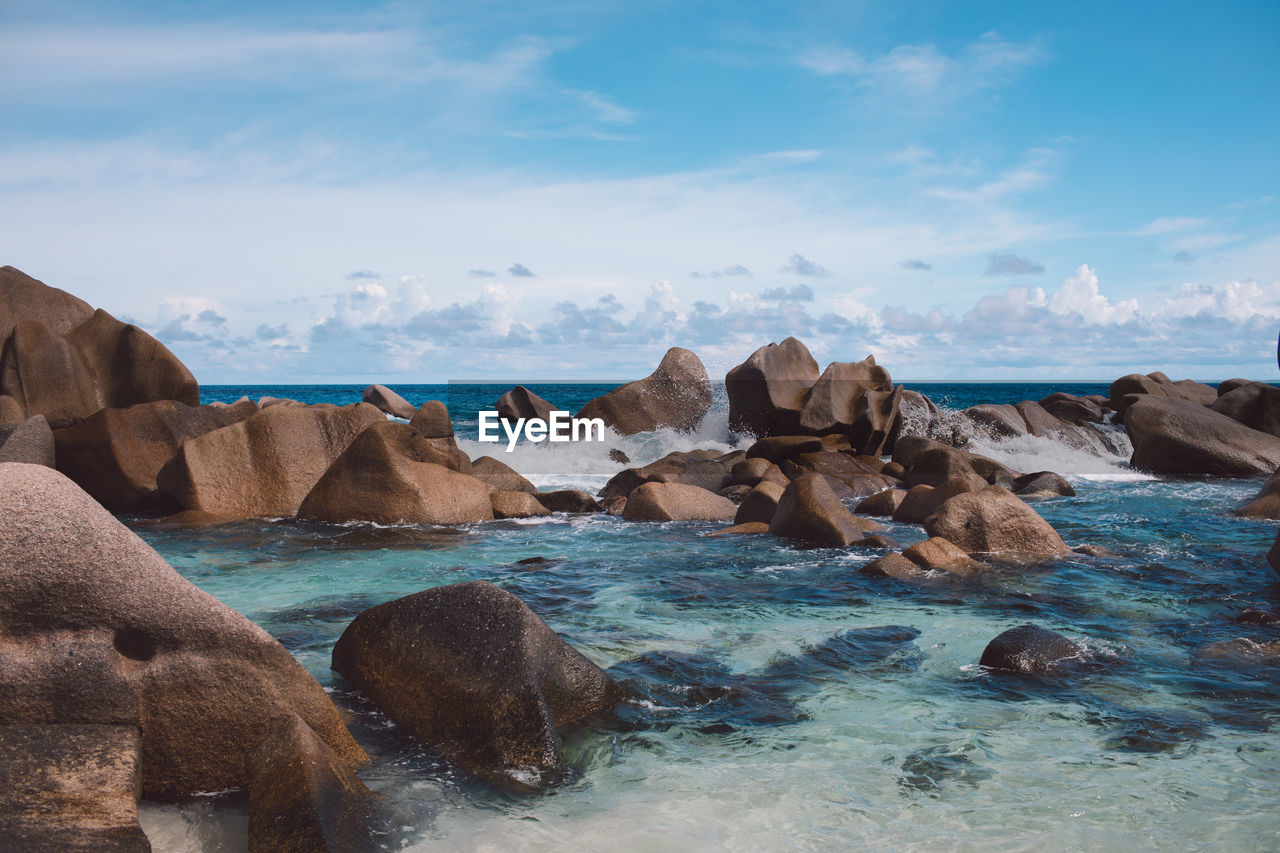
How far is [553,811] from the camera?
4.03 meters

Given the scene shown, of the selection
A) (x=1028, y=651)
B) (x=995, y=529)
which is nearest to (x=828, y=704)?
(x=1028, y=651)

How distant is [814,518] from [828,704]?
17.0 ft

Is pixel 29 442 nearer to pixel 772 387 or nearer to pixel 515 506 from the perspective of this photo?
pixel 515 506

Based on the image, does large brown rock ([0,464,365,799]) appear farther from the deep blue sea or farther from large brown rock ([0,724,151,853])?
the deep blue sea

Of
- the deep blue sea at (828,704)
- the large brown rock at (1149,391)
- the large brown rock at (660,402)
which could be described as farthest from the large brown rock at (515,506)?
the large brown rock at (1149,391)

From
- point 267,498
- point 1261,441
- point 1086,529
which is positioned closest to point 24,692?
point 267,498

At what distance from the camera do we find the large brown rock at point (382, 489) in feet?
38.5

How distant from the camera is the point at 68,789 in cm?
351

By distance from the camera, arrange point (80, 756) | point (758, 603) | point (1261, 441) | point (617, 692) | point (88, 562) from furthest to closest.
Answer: point (1261, 441)
point (758, 603)
point (617, 692)
point (88, 562)
point (80, 756)

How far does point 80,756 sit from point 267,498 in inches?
356

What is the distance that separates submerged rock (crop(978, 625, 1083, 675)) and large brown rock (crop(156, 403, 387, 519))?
8732mm

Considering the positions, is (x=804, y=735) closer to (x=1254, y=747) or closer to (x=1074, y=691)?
(x=1074, y=691)

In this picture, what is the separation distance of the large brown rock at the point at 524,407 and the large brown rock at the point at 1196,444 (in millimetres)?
14914

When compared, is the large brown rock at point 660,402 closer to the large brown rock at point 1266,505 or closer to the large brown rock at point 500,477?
the large brown rock at point 500,477
